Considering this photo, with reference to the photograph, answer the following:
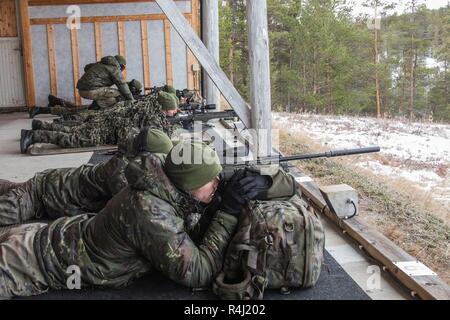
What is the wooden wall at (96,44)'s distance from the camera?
1319 cm

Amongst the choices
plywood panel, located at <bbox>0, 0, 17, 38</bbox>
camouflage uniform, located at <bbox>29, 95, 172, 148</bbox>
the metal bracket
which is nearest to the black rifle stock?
camouflage uniform, located at <bbox>29, 95, 172, 148</bbox>

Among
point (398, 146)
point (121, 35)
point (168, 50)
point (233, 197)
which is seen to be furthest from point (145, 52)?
point (233, 197)

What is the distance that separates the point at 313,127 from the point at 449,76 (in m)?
15.1

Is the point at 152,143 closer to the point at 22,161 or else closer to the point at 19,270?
the point at 19,270

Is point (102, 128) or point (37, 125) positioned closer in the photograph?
point (102, 128)

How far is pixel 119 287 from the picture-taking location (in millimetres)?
3238

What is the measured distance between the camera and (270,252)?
2.95 m

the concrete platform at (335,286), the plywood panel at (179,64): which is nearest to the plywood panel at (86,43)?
the plywood panel at (179,64)

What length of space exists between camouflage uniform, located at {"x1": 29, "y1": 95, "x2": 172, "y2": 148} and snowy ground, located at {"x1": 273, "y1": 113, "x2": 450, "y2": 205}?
12.3 ft

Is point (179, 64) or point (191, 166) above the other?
point (179, 64)

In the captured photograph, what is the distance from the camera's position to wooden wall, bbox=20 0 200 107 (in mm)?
13188

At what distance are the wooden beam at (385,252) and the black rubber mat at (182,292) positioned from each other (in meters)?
0.30

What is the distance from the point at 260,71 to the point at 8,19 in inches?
394
